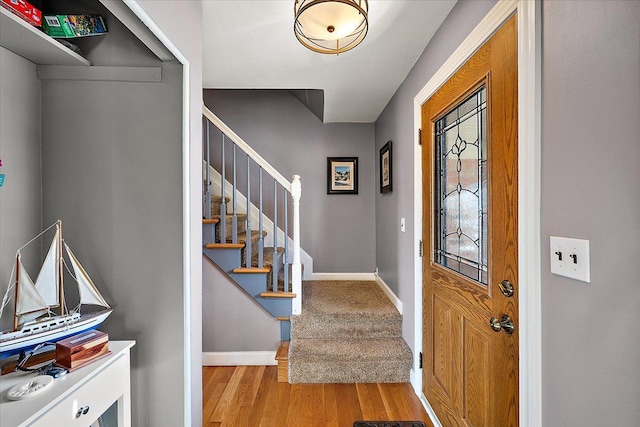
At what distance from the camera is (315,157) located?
12.4 ft

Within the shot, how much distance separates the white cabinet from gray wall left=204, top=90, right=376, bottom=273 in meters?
2.71

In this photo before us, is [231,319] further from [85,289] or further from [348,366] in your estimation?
[85,289]

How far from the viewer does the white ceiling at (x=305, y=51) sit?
1.64 meters

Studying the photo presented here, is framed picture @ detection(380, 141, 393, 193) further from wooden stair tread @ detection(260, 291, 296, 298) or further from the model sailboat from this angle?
the model sailboat

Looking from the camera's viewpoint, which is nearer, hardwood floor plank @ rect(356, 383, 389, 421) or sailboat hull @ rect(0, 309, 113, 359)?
sailboat hull @ rect(0, 309, 113, 359)

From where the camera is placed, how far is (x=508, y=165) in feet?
3.85

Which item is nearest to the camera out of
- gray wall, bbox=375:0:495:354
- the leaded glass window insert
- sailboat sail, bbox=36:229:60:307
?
sailboat sail, bbox=36:229:60:307

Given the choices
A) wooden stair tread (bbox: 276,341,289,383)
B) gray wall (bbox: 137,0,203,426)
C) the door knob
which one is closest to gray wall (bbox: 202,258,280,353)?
wooden stair tread (bbox: 276,341,289,383)

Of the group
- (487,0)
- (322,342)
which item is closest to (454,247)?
(487,0)

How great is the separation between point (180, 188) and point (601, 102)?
1.47m

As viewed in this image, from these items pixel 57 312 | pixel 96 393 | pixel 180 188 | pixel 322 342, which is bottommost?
pixel 322 342

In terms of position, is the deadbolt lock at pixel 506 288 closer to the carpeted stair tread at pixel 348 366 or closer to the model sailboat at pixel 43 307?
the carpeted stair tread at pixel 348 366

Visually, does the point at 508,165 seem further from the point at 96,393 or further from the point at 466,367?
the point at 96,393

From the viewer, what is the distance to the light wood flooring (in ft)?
6.23
